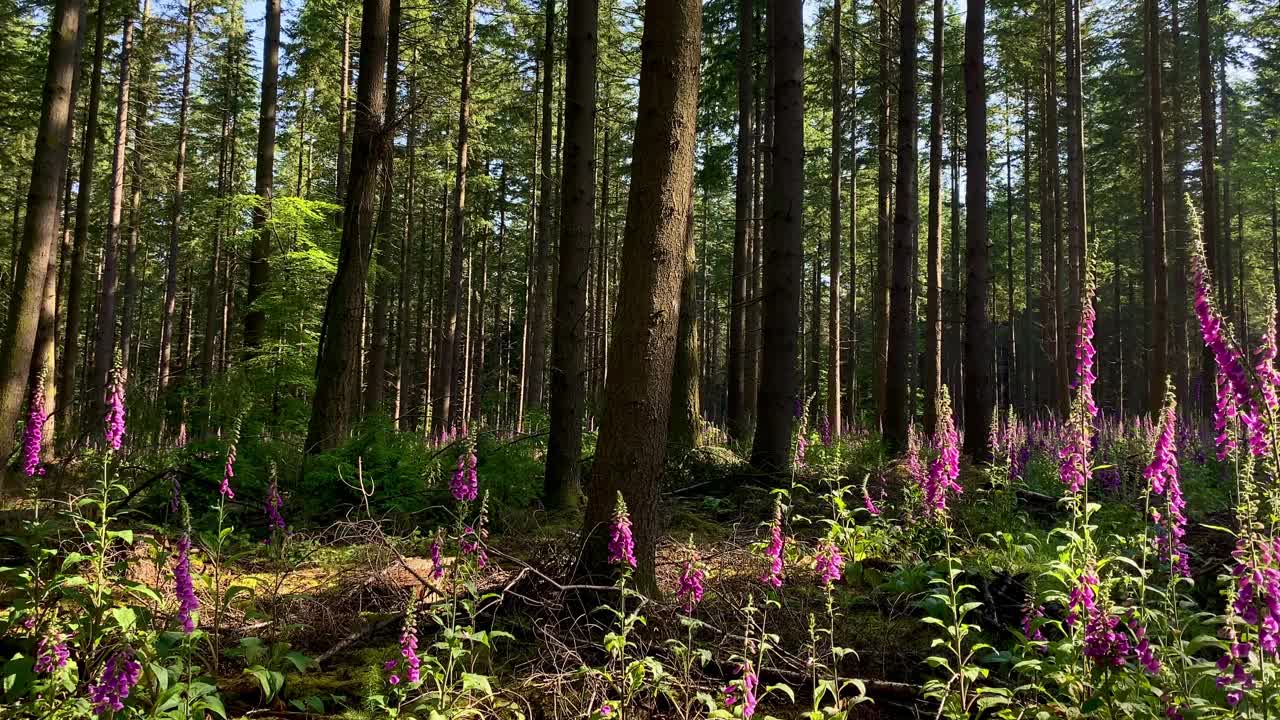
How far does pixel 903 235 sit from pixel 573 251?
7022 mm

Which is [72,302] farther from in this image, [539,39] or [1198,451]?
[1198,451]

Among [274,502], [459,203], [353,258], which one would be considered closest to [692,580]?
[274,502]

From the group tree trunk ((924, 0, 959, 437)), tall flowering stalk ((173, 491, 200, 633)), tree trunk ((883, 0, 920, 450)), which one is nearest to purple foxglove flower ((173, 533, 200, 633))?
tall flowering stalk ((173, 491, 200, 633))

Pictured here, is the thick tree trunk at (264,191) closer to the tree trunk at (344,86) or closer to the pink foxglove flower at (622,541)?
the tree trunk at (344,86)

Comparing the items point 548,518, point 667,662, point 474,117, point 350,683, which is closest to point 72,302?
point 474,117

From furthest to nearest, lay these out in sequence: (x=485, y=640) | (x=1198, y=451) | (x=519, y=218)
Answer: (x=519, y=218), (x=1198, y=451), (x=485, y=640)

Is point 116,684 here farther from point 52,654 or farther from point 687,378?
point 687,378

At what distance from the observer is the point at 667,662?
3.23 metres

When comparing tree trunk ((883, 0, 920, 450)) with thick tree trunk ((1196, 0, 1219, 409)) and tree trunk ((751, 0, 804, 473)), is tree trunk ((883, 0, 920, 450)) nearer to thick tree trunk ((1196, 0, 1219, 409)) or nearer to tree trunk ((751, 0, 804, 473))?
tree trunk ((751, 0, 804, 473))

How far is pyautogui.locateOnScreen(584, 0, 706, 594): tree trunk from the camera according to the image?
3729 millimetres

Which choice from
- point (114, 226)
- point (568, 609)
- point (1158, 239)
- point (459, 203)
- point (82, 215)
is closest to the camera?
point (568, 609)

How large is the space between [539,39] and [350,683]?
19035mm

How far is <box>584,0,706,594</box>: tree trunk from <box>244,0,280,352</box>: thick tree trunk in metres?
9.25

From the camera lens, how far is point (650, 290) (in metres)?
3.80
